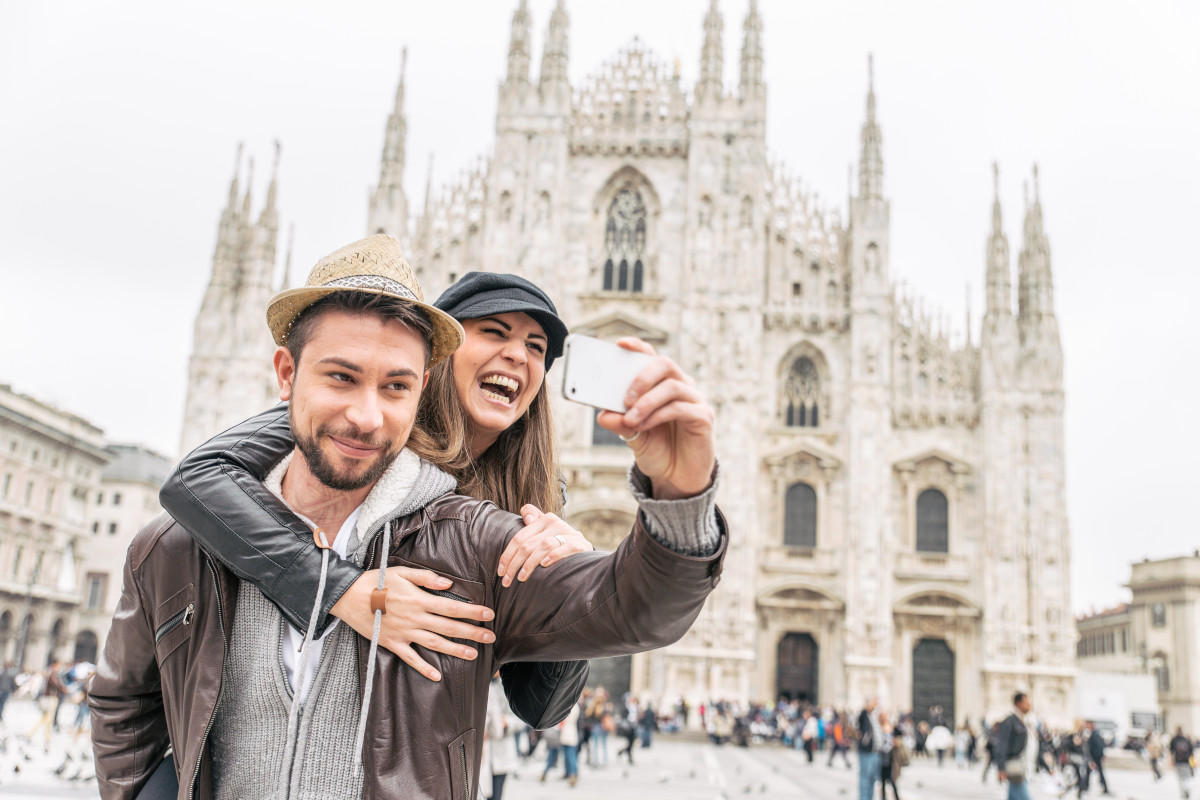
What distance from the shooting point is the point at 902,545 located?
24.9 meters

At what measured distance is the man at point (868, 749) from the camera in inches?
423

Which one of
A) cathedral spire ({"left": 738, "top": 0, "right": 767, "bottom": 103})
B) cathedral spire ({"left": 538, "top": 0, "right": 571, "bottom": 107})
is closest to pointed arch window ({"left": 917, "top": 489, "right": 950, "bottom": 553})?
cathedral spire ({"left": 738, "top": 0, "right": 767, "bottom": 103})

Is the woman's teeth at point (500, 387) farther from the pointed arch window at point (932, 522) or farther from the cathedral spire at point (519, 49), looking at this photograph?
the cathedral spire at point (519, 49)

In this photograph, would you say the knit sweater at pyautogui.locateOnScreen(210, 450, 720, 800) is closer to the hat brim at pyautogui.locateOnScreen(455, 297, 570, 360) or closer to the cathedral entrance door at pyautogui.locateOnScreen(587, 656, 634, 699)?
the hat brim at pyautogui.locateOnScreen(455, 297, 570, 360)

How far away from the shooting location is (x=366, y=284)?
61.7 inches

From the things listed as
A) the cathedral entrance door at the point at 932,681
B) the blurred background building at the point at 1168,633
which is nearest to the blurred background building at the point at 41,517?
the cathedral entrance door at the point at 932,681

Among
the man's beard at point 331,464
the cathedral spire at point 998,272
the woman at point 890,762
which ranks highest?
the cathedral spire at point 998,272

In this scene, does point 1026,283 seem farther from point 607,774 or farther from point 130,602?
point 130,602

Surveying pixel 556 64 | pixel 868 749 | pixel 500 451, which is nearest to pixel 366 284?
pixel 500 451

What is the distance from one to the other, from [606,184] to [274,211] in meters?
8.71

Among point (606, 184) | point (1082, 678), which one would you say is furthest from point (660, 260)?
point (1082, 678)

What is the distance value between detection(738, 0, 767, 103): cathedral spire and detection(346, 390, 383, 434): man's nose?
86.7ft

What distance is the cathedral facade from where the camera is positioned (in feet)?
78.0

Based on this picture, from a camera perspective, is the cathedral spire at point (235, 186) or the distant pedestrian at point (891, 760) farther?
the cathedral spire at point (235, 186)
